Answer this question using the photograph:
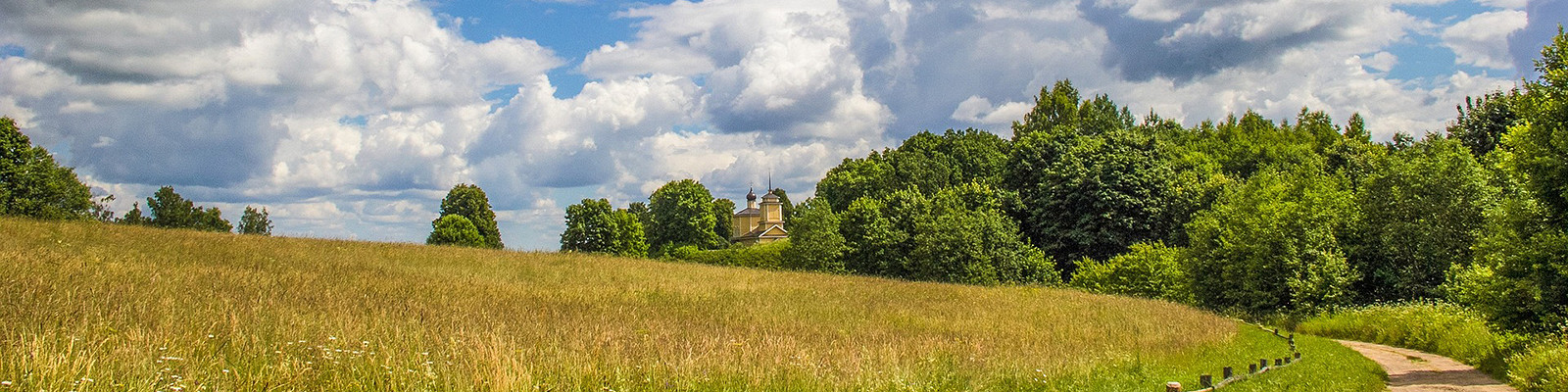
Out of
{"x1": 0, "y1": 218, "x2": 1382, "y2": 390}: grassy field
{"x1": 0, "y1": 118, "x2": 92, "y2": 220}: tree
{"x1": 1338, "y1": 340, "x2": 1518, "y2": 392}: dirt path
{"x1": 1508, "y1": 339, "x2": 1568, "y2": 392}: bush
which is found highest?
{"x1": 0, "y1": 118, "x2": 92, "y2": 220}: tree

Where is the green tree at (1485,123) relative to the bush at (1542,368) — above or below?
above

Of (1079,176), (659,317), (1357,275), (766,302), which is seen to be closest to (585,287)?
(766,302)

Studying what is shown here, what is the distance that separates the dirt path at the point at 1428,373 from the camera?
57.4 ft

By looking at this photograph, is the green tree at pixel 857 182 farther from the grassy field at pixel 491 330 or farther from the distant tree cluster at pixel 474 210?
the grassy field at pixel 491 330

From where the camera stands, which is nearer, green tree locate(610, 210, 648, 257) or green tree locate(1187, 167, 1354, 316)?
green tree locate(1187, 167, 1354, 316)

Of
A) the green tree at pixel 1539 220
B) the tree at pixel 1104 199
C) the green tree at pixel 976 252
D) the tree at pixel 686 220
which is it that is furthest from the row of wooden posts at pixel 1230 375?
the tree at pixel 686 220

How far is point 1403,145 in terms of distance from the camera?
75.8 meters

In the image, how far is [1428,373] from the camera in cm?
1997

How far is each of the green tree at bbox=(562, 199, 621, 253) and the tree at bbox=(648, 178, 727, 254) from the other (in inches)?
489

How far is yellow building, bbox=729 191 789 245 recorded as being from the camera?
142 m

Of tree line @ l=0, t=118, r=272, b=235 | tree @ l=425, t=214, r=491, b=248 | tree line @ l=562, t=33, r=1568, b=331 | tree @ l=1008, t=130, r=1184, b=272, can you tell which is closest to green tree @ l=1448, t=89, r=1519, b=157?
tree line @ l=562, t=33, r=1568, b=331

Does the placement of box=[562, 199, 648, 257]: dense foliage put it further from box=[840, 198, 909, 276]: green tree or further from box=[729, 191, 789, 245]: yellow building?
box=[840, 198, 909, 276]: green tree

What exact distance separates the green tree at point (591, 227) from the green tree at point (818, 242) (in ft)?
134

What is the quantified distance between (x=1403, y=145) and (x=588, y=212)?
76840 millimetres
